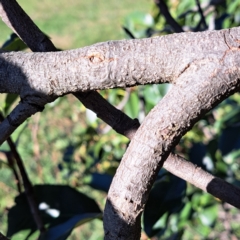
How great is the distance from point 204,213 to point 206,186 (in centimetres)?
105

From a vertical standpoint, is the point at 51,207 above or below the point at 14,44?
below

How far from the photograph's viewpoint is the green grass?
709 cm

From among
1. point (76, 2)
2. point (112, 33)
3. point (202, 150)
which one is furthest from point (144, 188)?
point (76, 2)

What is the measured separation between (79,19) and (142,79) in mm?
Result: 7747

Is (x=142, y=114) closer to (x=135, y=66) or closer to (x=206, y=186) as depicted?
(x=206, y=186)

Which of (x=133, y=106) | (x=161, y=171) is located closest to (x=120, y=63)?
(x=161, y=171)

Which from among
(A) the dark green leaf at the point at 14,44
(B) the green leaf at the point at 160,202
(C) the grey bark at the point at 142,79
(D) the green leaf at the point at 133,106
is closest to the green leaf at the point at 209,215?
(D) the green leaf at the point at 133,106

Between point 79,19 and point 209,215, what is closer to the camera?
point 209,215

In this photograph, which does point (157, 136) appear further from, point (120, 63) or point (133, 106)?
point (133, 106)

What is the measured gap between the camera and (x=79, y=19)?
8.23 metres

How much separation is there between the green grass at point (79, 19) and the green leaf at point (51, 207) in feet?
17.8

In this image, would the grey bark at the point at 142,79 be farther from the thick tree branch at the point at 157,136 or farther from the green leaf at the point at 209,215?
the green leaf at the point at 209,215

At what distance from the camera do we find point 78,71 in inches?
27.4

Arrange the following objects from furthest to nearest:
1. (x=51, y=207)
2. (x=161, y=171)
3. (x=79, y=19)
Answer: (x=79, y=19)
(x=161, y=171)
(x=51, y=207)
